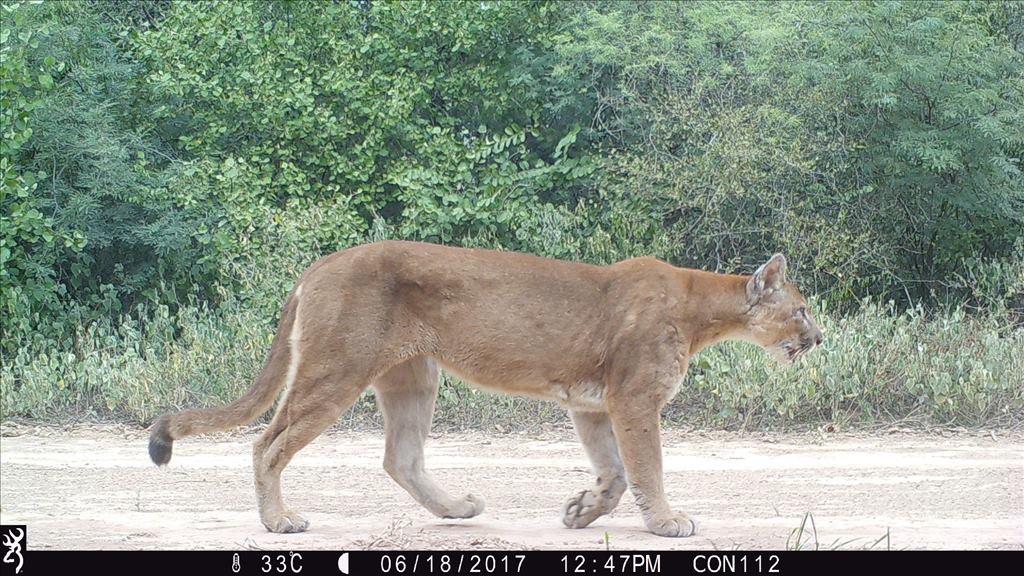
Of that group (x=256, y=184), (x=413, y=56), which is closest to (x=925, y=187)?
(x=413, y=56)

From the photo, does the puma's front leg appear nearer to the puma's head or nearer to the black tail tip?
the puma's head

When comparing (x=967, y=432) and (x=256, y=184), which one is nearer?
(x=967, y=432)

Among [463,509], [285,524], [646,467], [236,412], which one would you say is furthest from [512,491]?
[236,412]

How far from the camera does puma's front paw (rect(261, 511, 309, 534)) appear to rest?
6777 mm

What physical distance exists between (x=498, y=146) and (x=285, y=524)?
8309 mm

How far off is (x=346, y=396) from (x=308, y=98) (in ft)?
27.3

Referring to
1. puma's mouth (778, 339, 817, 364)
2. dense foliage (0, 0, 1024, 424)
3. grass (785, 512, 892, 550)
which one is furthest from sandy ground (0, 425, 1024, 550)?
dense foliage (0, 0, 1024, 424)

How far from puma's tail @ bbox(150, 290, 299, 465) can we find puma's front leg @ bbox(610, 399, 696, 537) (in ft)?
6.03

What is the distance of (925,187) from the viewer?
13.9 metres

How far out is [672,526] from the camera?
6.77m

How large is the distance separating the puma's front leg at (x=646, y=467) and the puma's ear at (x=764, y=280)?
108cm

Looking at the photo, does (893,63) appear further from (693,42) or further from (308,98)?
(308,98)
